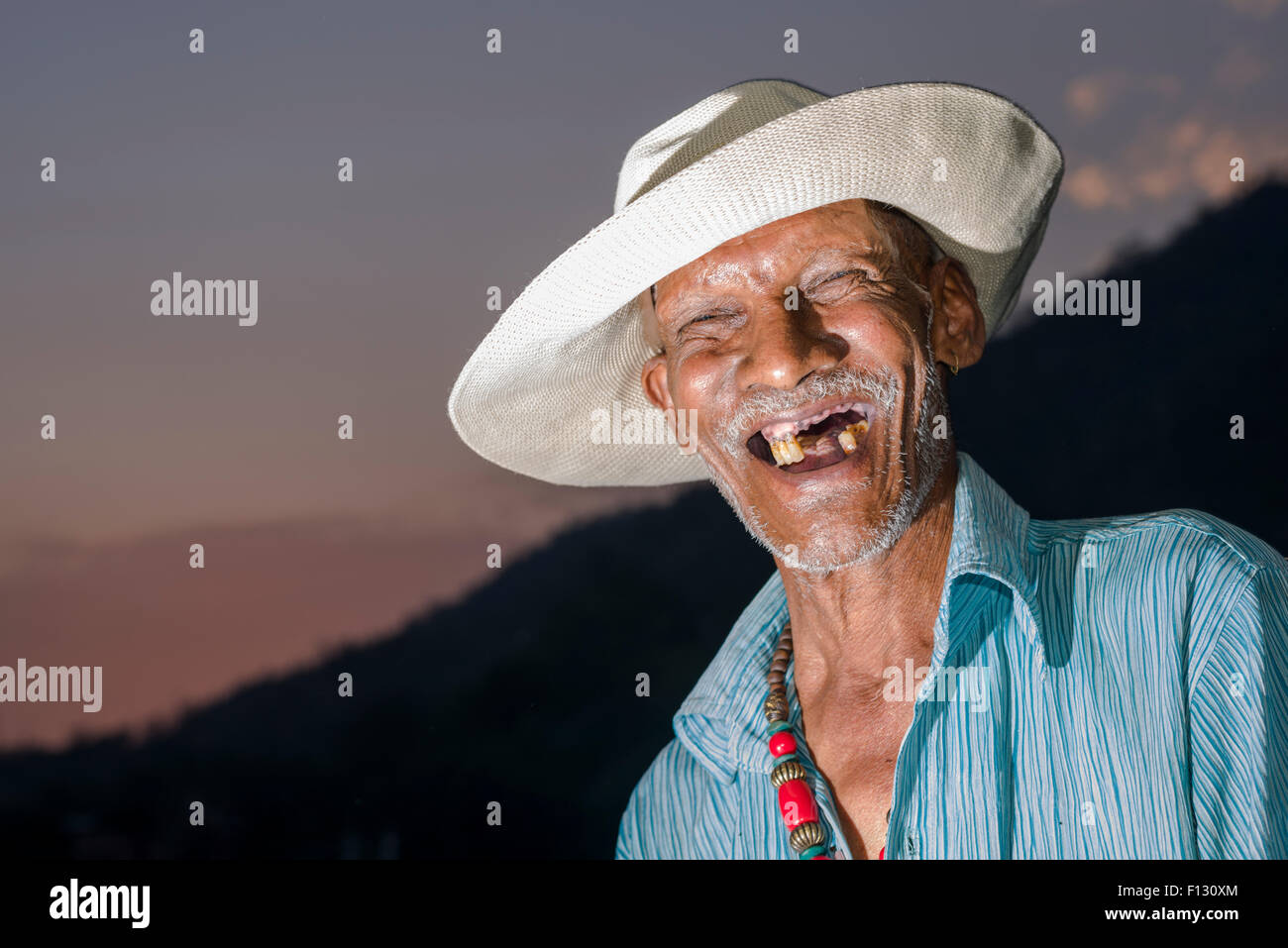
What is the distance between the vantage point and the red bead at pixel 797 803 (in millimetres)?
2020

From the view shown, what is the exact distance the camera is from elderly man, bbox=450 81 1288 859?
1.73 meters

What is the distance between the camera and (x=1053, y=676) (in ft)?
6.06

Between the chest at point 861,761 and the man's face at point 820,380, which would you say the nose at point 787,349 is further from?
the chest at point 861,761

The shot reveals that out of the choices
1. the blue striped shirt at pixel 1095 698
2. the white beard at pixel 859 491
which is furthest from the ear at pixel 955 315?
the blue striped shirt at pixel 1095 698

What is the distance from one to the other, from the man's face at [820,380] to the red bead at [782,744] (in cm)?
33

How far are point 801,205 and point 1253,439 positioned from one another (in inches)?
82.3

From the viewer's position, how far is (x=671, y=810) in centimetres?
238

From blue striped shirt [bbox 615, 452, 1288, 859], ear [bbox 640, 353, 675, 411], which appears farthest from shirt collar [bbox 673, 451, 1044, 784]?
ear [bbox 640, 353, 675, 411]

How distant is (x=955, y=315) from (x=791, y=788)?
0.95m

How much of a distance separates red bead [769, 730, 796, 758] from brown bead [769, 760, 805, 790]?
0.11 feet
